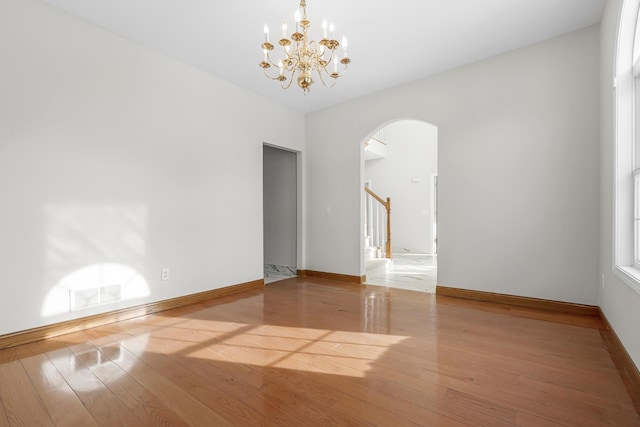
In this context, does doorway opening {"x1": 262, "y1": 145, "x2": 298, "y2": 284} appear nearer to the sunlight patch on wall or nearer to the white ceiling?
the white ceiling

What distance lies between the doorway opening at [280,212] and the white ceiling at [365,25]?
79.8 inches

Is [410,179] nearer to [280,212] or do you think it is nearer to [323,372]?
[280,212]

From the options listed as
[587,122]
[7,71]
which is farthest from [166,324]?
[587,122]

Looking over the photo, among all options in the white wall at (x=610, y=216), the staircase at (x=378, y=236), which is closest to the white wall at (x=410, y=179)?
the staircase at (x=378, y=236)

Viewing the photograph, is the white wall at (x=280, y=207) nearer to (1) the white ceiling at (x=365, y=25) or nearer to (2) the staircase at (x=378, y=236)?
(2) the staircase at (x=378, y=236)

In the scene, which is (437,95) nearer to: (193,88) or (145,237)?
(193,88)

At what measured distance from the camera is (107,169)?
2922 mm

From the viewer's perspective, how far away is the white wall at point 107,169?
242cm

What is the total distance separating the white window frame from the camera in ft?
6.93

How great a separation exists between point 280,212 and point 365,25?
3.45 metres

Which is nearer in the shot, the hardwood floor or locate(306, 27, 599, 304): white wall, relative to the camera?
the hardwood floor

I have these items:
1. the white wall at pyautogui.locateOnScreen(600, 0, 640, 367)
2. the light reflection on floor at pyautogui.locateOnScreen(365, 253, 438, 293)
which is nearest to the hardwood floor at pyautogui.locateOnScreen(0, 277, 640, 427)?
the white wall at pyautogui.locateOnScreen(600, 0, 640, 367)

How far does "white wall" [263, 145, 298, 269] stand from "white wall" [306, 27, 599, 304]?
1985 mm

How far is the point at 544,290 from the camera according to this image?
322 centimetres
